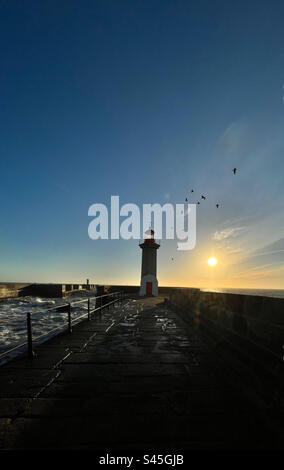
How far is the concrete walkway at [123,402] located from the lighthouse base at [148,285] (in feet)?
75.7

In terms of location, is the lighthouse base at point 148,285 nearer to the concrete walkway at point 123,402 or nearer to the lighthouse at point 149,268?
the lighthouse at point 149,268

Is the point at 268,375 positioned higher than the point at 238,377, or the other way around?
the point at 268,375

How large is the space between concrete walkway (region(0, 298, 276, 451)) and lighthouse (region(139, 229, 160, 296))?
75.0ft

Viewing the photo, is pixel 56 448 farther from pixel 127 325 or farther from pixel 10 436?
pixel 127 325

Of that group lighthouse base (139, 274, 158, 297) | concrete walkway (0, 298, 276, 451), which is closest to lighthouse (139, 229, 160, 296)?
lighthouse base (139, 274, 158, 297)

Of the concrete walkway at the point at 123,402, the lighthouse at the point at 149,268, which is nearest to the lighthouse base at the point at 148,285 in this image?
the lighthouse at the point at 149,268

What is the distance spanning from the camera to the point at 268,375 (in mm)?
3150

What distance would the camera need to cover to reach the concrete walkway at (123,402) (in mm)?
2291

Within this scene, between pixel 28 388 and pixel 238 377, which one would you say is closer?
pixel 28 388

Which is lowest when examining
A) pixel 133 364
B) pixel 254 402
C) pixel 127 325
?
pixel 127 325

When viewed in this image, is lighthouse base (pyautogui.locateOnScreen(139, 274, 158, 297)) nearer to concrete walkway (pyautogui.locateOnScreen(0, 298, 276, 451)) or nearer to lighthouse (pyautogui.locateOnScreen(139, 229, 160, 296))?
lighthouse (pyautogui.locateOnScreen(139, 229, 160, 296))
